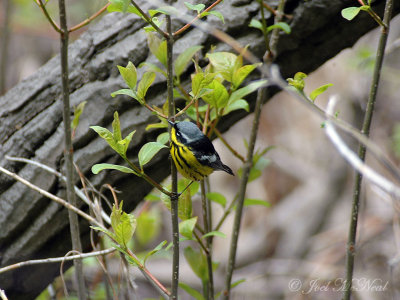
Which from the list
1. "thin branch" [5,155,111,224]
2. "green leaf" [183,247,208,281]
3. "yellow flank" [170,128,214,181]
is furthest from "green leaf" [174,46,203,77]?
"green leaf" [183,247,208,281]

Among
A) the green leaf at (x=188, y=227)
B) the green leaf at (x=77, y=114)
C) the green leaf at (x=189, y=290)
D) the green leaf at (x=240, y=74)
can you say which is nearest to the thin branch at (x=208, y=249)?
the green leaf at (x=189, y=290)

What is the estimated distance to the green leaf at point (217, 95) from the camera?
4.68ft

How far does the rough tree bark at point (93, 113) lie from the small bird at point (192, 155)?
0.25 feet

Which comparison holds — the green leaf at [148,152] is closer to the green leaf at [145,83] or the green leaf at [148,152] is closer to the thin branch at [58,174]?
the green leaf at [145,83]

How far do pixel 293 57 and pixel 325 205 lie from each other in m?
4.08

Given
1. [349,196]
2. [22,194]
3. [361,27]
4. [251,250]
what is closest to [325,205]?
[349,196]

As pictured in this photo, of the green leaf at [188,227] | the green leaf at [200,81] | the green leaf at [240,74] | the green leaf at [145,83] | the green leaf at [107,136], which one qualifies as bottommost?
the green leaf at [188,227]

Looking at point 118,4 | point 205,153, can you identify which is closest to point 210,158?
point 205,153

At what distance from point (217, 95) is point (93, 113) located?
591 mm

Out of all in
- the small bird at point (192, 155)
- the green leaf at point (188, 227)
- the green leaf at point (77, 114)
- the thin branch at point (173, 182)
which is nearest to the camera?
the thin branch at point (173, 182)

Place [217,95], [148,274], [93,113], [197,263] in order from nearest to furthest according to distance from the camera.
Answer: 1. [148,274]
2. [217,95]
3. [197,263]
4. [93,113]

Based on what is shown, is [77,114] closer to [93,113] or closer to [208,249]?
[93,113]

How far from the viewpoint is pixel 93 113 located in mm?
1813

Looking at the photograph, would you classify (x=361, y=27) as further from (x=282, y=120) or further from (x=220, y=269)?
(x=282, y=120)
